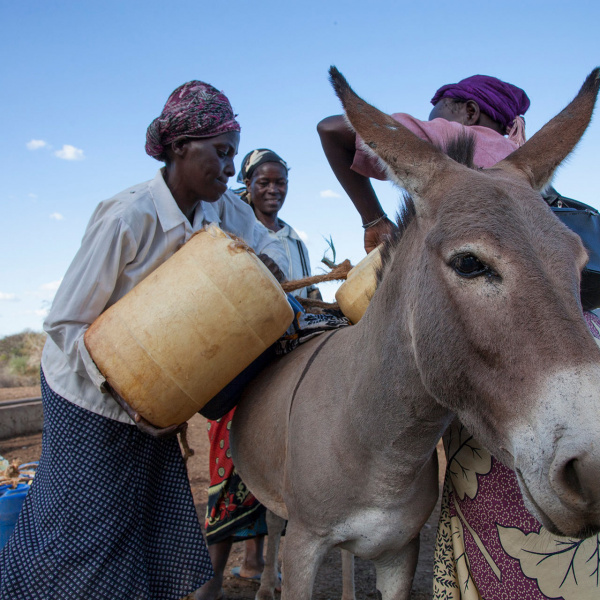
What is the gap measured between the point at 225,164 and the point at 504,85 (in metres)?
1.44

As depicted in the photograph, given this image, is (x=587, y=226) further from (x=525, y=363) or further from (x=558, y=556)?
(x=558, y=556)

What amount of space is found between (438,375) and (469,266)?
1.04 ft

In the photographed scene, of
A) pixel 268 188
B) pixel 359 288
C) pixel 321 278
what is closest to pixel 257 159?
pixel 268 188

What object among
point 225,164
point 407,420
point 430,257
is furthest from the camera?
point 225,164

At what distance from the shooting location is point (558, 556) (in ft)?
5.77

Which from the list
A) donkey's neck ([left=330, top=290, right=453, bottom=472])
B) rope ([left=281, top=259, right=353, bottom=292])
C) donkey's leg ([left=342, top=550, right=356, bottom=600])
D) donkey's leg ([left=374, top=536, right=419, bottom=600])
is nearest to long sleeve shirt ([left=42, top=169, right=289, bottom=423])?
rope ([left=281, top=259, right=353, bottom=292])

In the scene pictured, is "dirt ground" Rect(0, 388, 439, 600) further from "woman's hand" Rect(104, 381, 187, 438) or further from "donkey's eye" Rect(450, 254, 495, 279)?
"donkey's eye" Rect(450, 254, 495, 279)

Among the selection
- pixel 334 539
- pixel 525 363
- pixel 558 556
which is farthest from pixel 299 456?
pixel 525 363

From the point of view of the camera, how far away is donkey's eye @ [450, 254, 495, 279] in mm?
1290

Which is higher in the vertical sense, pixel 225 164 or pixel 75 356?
pixel 225 164

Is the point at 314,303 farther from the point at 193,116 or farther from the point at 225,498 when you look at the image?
the point at 225,498

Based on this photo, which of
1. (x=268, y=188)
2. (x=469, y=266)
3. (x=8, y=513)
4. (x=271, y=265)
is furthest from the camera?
(x=268, y=188)

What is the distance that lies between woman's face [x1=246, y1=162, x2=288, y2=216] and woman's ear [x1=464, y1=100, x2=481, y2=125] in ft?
9.53

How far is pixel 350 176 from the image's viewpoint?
7.63ft
